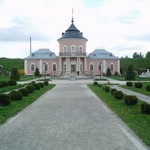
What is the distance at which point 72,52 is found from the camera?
65625mm

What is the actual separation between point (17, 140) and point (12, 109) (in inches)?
230

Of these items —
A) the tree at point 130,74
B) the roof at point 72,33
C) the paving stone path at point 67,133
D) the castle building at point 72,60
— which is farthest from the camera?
the roof at point 72,33

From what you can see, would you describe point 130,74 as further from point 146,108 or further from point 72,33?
point 146,108

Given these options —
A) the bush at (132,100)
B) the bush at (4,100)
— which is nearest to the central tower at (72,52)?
the bush at (132,100)

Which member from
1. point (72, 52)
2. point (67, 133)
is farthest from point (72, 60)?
point (67, 133)

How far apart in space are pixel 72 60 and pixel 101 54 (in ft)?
23.9

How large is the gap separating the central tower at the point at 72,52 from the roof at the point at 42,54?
2.92 m

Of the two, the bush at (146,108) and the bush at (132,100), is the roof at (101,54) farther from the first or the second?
the bush at (146,108)

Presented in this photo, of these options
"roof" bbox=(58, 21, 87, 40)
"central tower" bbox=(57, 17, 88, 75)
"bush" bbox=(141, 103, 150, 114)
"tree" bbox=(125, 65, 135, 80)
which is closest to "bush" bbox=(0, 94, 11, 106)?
"bush" bbox=(141, 103, 150, 114)

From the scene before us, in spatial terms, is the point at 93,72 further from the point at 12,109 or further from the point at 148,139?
the point at 148,139

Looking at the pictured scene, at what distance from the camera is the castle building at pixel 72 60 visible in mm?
65562

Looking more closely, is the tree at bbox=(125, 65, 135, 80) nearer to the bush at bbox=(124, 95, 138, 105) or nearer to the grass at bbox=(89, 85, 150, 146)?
the bush at bbox=(124, 95, 138, 105)

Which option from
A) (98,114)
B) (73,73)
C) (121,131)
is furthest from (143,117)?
(73,73)

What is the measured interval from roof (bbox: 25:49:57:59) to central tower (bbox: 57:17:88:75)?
292 centimetres
